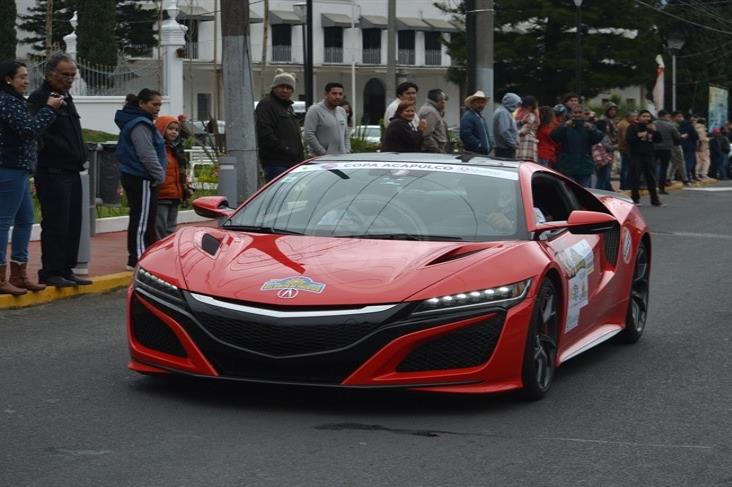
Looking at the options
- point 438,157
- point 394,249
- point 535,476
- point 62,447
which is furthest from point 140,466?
point 438,157

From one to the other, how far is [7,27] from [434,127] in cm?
3116

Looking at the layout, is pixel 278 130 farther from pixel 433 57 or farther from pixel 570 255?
pixel 433 57

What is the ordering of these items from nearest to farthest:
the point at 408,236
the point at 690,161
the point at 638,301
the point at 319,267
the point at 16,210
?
1. the point at 319,267
2. the point at 408,236
3. the point at 638,301
4. the point at 16,210
5. the point at 690,161

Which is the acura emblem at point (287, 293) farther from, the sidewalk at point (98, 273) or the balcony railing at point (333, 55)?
the balcony railing at point (333, 55)

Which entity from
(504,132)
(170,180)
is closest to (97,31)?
(504,132)

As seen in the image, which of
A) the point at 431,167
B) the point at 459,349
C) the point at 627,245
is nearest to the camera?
the point at 459,349

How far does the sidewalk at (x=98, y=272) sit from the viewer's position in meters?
11.4

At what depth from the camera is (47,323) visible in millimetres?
10461

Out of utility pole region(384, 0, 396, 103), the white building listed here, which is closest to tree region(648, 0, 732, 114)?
the white building

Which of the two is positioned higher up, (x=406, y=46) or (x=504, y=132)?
(x=406, y=46)

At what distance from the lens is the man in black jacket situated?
11.1m

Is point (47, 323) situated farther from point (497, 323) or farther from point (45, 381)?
point (497, 323)

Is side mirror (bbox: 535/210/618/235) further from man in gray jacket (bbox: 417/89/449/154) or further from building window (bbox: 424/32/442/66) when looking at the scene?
building window (bbox: 424/32/442/66)

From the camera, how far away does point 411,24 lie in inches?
3123
